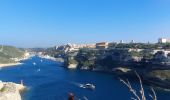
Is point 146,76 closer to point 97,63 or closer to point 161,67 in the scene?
point 161,67

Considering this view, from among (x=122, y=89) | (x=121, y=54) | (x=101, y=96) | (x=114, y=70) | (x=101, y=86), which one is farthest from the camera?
(x=121, y=54)

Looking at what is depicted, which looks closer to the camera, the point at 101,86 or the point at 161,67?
the point at 101,86

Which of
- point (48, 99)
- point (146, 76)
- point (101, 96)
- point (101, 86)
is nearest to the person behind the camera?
point (48, 99)

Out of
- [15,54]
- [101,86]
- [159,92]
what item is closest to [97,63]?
[101,86]

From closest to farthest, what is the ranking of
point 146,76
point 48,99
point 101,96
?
point 48,99 < point 101,96 < point 146,76

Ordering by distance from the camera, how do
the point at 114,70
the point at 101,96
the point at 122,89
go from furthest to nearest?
the point at 114,70 → the point at 122,89 → the point at 101,96

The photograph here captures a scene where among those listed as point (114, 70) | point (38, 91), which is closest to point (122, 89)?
point (38, 91)

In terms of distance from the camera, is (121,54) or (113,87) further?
(121,54)

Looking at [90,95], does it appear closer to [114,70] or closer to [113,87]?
[113,87]

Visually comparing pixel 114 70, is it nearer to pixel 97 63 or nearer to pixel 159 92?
pixel 97 63
